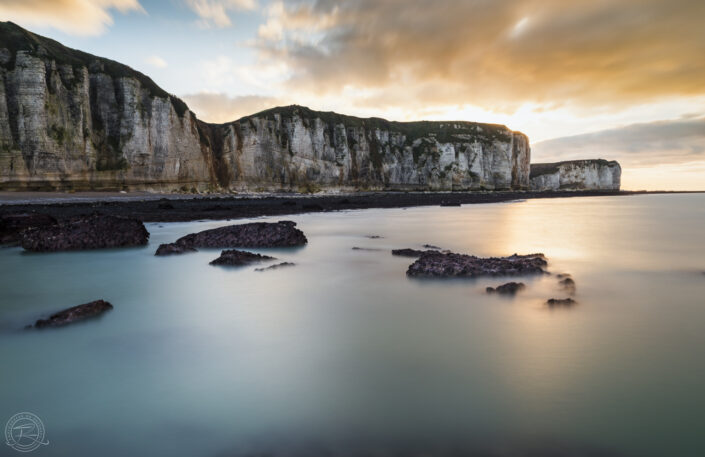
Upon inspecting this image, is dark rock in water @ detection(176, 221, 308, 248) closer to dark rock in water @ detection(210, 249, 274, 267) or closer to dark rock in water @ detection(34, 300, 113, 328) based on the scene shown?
dark rock in water @ detection(210, 249, 274, 267)

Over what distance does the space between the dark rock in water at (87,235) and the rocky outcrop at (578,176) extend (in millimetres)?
147539

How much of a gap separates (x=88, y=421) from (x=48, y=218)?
11751 mm

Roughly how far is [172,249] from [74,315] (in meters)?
4.87

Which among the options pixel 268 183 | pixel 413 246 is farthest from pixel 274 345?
pixel 268 183

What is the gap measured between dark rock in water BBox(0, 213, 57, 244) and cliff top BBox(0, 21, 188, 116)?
3617cm

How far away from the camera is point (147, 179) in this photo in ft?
146

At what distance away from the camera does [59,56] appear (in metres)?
39.7

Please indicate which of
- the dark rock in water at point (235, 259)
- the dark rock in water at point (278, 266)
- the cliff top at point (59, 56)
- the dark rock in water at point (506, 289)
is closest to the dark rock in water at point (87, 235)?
the dark rock in water at point (235, 259)

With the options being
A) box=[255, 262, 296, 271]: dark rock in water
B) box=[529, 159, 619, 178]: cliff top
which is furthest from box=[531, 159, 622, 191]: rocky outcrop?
box=[255, 262, 296, 271]: dark rock in water

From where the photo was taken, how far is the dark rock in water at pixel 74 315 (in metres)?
4.16

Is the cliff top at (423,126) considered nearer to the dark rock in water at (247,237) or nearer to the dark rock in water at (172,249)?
the dark rock in water at (247,237)

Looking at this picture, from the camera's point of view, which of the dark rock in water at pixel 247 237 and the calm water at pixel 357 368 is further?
the dark rock in water at pixel 247 237

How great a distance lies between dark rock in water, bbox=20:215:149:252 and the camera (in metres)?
9.28

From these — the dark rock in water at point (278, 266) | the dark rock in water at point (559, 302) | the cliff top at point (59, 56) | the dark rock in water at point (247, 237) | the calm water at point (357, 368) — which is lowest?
the calm water at point (357, 368)
